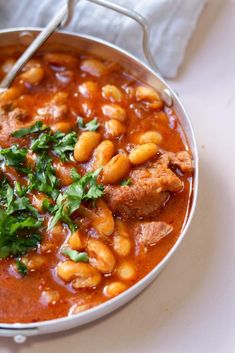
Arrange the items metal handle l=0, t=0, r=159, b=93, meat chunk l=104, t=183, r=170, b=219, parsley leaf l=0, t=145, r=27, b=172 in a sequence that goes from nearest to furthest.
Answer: meat chunk l=104, t=183, r=170, b=219 < parsley leaf l=0, t=145, r=27, b=172 < metal handle l=0, t=0, r=159, b=93

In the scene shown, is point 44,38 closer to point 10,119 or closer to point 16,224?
point 10,119

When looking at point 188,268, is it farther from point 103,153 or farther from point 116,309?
point 103,153

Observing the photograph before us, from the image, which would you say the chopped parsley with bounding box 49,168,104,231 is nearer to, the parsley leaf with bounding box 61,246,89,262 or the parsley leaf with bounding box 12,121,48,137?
the parsley leaf with bounding box 61,246,89,262

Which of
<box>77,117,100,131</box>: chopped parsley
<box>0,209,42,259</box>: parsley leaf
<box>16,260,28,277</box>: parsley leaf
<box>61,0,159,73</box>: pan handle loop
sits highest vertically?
<box>61,0,159,73</box>: pan handle loop

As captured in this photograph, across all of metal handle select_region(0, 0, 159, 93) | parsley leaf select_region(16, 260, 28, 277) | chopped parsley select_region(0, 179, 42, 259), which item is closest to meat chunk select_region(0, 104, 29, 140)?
metal handle select_region(0, 0, 159, 93)

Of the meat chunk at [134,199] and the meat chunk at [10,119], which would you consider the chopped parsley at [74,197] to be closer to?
the meat chunk at [134,199]

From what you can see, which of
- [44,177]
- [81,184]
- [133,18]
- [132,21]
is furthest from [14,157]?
[132,21]
